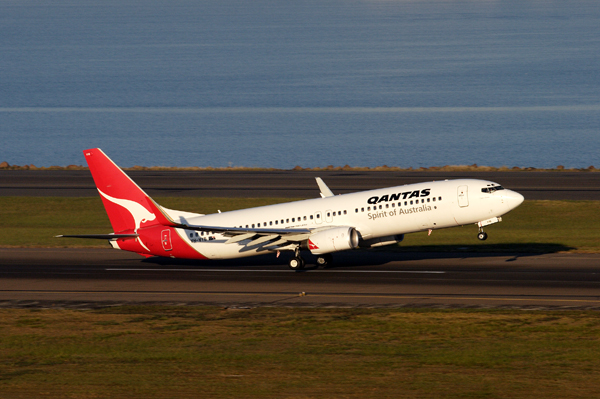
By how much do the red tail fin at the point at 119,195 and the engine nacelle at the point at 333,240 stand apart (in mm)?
11922

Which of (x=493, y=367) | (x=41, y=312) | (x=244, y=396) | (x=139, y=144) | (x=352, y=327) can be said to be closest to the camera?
(x=244, y=396)

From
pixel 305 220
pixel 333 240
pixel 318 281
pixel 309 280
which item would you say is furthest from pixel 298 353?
pixel 305 220

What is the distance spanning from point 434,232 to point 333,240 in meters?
21.1

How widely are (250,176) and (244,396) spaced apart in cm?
7579

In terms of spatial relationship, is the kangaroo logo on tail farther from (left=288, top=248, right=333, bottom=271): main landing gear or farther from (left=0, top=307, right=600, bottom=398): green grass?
(left=0, top=307, right=600, bottom=398): green grass

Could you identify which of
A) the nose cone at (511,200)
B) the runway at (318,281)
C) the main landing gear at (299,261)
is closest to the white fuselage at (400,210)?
the nose cone at (511,200)

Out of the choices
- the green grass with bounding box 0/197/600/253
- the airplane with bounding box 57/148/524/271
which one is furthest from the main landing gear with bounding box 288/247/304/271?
the green grass with bounding box 0/197/600/253

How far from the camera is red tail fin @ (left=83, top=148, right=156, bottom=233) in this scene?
52.7 meters

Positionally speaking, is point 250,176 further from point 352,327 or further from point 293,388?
point 293,388

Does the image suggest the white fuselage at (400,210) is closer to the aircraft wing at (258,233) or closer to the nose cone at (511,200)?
the nose cone at (511,200)

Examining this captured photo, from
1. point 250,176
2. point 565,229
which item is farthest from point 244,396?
point 250,176

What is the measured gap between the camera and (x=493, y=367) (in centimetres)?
2728

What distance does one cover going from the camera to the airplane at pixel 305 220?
48.1 metres

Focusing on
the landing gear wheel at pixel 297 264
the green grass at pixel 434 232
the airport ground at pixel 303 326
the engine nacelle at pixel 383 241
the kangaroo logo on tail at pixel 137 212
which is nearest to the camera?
the airport ground at pixel 303 326
